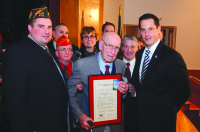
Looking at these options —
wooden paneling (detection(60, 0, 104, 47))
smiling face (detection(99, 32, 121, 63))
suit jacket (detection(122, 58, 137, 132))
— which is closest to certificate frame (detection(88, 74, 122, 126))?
smiling face (detection(99, 32, 121, 63))

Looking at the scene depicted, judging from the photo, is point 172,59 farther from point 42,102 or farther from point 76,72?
point 42,102

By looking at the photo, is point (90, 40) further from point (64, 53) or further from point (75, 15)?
point (75, 15)

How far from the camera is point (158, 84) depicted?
67.4 inches

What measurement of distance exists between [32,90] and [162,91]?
1307mm

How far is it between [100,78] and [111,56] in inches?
10.3

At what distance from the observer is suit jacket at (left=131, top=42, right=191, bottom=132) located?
1.64 meters

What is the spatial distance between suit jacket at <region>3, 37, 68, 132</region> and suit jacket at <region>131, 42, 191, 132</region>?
2.91 feet

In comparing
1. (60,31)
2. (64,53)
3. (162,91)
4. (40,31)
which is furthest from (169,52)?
(60,31)

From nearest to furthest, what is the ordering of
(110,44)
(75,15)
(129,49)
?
(110,44) < (129,49) < (75,15)

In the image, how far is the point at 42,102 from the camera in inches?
56.2

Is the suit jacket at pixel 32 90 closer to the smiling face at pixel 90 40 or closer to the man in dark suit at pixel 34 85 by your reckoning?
the man in dark suit at pixel 34 85

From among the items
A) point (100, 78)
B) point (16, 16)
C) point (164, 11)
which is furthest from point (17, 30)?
point (164, 11)

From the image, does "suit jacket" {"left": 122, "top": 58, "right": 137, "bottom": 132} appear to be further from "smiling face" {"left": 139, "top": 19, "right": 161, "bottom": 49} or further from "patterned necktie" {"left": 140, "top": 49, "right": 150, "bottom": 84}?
"smiling face" {"left": 139, "top": 19, "right": 161, "bottom": 49}

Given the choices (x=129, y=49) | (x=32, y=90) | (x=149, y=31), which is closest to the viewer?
(x=32, y=90)
